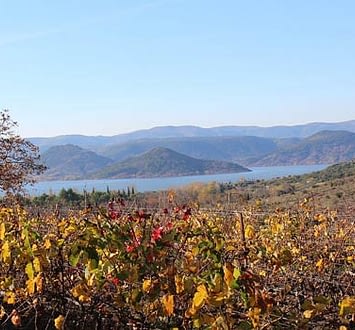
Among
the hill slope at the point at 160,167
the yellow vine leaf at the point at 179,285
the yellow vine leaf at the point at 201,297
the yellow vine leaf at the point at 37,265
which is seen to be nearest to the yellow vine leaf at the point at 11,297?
the yellow vine leaf at the point at 37,265

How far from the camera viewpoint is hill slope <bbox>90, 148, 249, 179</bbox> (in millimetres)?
141250

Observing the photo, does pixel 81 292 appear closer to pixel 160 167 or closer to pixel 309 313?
pixel 309 313

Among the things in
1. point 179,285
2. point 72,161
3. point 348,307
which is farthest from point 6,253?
point 72,161

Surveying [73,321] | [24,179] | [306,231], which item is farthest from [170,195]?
[24,179]

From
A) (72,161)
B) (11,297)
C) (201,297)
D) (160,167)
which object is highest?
(201,297)

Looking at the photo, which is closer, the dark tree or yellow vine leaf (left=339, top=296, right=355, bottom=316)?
yellow vine leaf (left=339, top=296, right=355, bottom=316)

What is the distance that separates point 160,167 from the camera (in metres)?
149

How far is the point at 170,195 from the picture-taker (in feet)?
19.3

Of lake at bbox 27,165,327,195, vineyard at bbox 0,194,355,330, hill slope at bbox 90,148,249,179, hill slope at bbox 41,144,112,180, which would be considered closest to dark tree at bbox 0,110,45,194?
lake at bbox 27,165,327,195

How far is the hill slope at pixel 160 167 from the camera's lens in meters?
141

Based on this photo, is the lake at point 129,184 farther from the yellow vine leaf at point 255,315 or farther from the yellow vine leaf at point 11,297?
the yellow vine leaf at point 255,315

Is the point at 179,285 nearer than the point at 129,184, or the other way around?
the point at 179,285

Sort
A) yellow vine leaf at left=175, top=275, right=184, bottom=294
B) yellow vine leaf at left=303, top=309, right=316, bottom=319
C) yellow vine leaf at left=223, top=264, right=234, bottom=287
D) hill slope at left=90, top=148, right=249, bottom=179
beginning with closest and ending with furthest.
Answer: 1. yellow vine leaf at left=223, top=264, right=234, bottom=287
2. yellow vine leaf at left=303, top=309, right=316, bottom=319
3. yellow vine leaf at left=175, top=275, right=184, bottom=294
4. hill slope at left=90, top=148, right=249, bottom=179

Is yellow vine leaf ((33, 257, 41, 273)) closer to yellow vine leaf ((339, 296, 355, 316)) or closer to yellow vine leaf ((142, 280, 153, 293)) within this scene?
yellow vine leaf ((142, 280, 153, 293))
